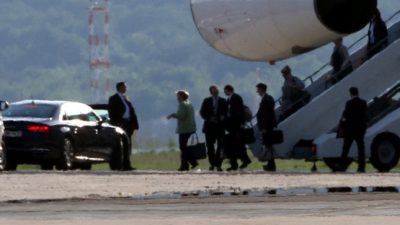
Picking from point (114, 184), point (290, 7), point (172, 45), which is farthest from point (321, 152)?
point (172, 45)

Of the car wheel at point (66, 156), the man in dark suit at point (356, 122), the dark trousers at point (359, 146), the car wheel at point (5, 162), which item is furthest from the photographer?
the car wheel at point (66, 156)

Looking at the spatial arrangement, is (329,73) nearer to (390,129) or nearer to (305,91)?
(305,91)

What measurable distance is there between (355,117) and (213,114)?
3.78 meters

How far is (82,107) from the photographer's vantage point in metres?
35.5

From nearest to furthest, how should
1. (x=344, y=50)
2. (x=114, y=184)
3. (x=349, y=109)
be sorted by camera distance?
(x=114, y=184), (x=349, y=109), (x=344, y=50)

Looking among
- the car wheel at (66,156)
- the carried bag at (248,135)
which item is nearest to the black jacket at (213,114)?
the carried bag at (248,135)

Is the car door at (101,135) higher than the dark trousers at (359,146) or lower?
higher

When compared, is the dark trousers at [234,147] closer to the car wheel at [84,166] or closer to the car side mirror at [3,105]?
the car wheel at [84,166]

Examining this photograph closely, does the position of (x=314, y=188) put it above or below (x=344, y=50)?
below

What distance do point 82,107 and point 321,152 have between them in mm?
4750

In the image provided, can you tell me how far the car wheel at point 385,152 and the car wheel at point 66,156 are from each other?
531 centimetres

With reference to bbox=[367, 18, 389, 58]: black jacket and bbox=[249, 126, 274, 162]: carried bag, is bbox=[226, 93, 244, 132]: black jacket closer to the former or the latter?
bbox=[249, 126, 274, 162]: carried bag

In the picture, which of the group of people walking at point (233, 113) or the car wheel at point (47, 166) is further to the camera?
the group of people walking at point (233, 113)

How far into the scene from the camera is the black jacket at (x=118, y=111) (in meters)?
35.7
